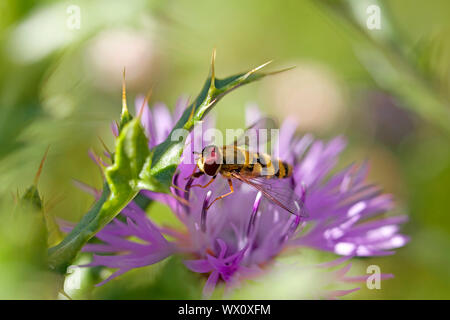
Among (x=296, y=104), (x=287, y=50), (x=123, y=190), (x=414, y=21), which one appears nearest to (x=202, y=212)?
(x=123, y=190)

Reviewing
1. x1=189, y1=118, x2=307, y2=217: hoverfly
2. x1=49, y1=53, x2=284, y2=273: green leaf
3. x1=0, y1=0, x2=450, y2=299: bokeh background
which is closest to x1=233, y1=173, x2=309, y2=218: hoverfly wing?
x1=189, y1=118, x2=307, y2=217: hoverfly

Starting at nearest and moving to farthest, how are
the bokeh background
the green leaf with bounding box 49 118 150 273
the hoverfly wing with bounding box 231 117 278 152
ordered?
the green leaf with bounding box 49 118 150 273
the bokeh background
the hoverfly wing with bounding box 231 117 278 152

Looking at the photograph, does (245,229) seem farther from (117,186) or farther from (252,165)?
(117,186)

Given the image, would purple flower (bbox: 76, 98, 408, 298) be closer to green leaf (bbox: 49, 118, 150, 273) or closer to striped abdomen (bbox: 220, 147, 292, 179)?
striped abdomen (bbox: 220, 147, 292, 179)

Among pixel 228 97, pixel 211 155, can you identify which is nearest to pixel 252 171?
pixel 211 155

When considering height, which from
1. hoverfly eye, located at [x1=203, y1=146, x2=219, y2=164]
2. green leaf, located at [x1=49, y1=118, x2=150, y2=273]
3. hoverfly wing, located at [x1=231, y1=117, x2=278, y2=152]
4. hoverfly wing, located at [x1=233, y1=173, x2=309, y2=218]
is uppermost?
hoverfly wing, located at [x1=231, y1=117, x2=278, y2=152]

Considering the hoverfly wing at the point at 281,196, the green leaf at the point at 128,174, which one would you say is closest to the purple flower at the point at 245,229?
the hoverfly wing at the point at 281,196

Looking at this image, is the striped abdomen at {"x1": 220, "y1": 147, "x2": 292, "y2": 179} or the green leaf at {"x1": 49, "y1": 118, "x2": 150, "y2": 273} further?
the striped abdomen at {"x1": 220, "y1": 147, "x2": 292, "y2": 179}

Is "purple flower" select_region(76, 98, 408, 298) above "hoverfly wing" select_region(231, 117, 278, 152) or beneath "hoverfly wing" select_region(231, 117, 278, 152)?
beneath

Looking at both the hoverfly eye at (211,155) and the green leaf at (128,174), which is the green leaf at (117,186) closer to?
the green leaf at (128,174)
